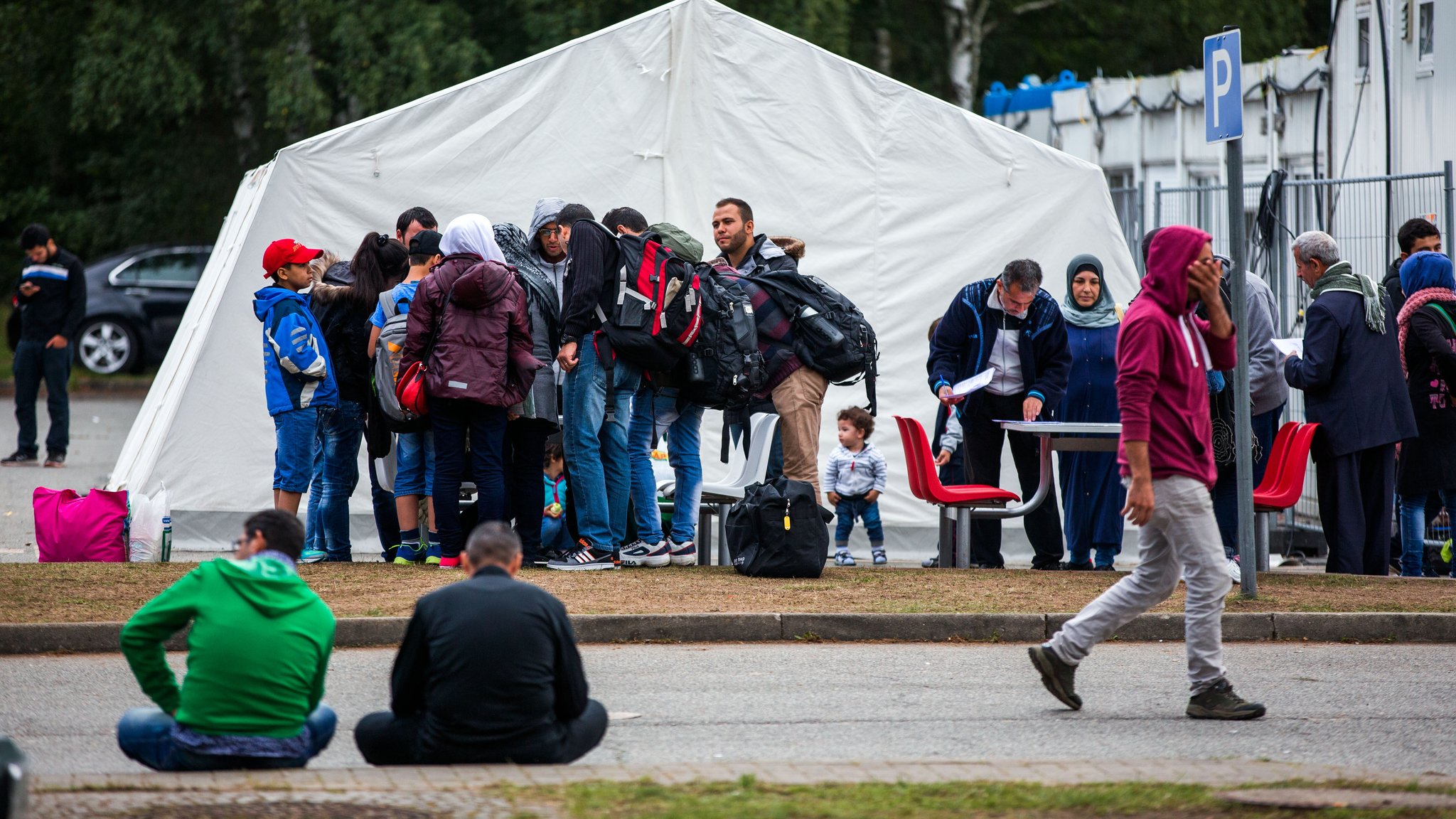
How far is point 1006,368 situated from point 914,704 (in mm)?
4004

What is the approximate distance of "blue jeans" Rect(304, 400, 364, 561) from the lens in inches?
390

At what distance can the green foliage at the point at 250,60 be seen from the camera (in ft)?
80.2

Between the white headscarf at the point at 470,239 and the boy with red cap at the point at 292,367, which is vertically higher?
the white headscarf at the point at 470,239

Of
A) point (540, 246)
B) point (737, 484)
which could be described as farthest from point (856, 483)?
point (540, 246)

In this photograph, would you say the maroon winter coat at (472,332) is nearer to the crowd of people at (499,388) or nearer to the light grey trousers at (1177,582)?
the crowd of people at (499,388)

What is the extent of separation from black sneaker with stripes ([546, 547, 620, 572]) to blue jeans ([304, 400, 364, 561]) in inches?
53.8

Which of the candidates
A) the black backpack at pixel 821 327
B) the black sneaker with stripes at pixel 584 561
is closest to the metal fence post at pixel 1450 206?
the black backpack at pixel 821 327

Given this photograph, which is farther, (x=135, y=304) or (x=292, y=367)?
(x=135, y=304)

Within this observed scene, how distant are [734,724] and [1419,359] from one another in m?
6.00

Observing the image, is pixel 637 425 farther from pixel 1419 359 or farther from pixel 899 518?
pixel 1419 359

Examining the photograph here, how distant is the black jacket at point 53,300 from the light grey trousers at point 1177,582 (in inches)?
470

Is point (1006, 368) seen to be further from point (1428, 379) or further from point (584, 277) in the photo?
point (584, 277)

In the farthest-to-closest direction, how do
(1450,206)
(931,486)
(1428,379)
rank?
(1450,206), (1428,379), (931,486)

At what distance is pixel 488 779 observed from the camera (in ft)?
15.4
